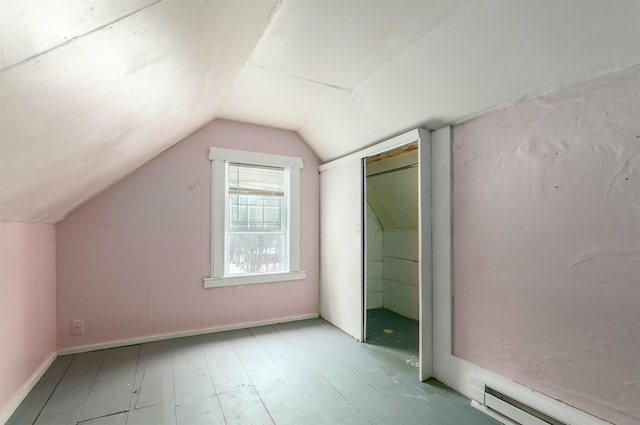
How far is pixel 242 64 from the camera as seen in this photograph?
2.20m

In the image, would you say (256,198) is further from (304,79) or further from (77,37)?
(77,37)

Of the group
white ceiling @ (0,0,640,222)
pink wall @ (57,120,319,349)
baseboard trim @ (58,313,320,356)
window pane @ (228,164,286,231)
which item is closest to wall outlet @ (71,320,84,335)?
pink wall @ (57,120,319,349)

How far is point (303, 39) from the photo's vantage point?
194cm

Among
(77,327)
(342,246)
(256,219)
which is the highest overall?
(256,219)

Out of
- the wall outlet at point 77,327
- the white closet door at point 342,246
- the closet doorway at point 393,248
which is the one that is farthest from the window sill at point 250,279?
the wall outlet at point 77,327

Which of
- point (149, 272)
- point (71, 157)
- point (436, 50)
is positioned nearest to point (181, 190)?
Answer: point (149, 272)

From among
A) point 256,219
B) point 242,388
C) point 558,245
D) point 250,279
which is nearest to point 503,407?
point 558,245

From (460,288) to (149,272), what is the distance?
2.78m

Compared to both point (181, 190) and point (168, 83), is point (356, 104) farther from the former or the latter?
point (181, 190)

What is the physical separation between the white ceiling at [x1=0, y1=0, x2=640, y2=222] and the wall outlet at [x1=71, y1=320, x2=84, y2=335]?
100 centimetres

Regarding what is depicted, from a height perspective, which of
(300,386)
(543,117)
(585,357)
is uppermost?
(543,117)

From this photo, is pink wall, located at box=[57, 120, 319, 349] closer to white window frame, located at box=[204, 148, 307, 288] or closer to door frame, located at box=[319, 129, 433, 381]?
white window frame, located at box=[204, 148, 307, 288]

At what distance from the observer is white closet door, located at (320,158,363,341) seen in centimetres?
310

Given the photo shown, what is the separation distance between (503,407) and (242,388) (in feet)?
5.47
